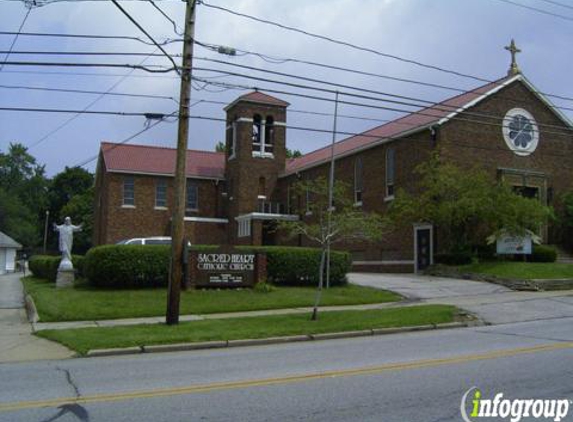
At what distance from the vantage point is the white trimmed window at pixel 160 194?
47656mm

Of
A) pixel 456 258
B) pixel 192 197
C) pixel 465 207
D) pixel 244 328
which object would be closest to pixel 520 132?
pixel 465 207

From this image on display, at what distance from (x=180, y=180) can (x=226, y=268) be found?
743 centimetres

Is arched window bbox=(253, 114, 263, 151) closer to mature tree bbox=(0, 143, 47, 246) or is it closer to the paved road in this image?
the paved road

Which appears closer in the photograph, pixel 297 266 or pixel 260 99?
pixel 297 266

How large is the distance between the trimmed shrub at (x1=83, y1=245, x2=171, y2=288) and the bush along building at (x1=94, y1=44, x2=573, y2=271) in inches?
446

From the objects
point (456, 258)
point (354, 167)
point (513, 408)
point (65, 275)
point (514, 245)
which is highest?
point (354, 167)

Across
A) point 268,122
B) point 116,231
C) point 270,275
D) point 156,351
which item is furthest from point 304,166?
point 156,351

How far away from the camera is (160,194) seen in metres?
47.8

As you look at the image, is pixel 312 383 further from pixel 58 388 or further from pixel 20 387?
pixel 20 387

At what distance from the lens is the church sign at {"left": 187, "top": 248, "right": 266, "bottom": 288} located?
74.1 ft

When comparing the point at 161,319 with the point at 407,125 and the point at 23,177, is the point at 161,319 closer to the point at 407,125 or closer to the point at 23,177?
the point at 407,125

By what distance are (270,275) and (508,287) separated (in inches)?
358

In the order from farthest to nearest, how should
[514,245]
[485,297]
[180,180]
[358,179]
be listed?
[358,179] → [514,245] → [485,297] → [180,180]

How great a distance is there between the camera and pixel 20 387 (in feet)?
29.4
